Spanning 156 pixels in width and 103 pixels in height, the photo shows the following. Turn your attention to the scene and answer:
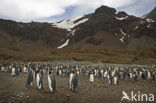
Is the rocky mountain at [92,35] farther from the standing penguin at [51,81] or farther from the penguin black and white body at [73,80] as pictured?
the standing penguin at [51,81]

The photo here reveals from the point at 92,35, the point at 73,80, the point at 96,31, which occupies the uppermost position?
the point at 96,31

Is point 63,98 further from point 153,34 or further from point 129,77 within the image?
point 153,34

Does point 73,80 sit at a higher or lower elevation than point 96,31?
lower

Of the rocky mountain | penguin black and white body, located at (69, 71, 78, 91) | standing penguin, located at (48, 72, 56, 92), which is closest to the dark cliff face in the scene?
the rocky mountain

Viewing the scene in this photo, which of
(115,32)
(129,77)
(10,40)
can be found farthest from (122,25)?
(129,77)

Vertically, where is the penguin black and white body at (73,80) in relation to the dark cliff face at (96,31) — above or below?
below

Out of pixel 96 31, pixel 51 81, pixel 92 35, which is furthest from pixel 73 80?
pixel 96 31

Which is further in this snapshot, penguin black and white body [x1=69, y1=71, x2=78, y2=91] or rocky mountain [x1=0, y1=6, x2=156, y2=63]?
rocky mountain [x1=0, y1=6, x2=156, y2=63]

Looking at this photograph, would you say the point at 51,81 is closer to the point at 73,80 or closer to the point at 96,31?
the point at 73,80

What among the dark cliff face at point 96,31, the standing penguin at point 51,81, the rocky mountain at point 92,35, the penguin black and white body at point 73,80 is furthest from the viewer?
the dark cliff face at point 96,31

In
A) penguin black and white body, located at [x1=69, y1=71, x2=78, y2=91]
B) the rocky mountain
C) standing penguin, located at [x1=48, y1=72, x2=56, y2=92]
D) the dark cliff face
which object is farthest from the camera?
the dark cliff face

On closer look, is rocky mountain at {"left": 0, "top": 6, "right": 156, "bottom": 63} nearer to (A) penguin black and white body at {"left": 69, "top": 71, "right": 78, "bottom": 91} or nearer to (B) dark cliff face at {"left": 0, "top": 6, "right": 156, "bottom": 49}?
(B) dark cliff face at {"left": 0, "top": 6, "right": 156, "bottom": 49}

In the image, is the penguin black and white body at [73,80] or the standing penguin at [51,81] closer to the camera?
the standing penguin at [51,81]

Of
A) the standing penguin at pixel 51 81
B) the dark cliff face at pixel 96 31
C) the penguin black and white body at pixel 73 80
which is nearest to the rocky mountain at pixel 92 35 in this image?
the dark cliff face at pixel 96 31
